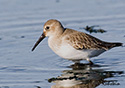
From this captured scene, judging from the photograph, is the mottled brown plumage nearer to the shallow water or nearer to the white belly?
the white belly

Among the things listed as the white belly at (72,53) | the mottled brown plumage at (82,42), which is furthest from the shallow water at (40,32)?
the mottled brown plumage at (82,42)

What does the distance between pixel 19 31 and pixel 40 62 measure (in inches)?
135

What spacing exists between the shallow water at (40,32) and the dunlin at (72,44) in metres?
0.42

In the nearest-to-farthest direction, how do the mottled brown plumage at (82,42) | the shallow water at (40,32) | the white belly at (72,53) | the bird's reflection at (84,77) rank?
the bird's reflection at (84,77)
the shallow water at (40,32)
the white belly at (72,53)
the mottled brown plumage at (82,42)

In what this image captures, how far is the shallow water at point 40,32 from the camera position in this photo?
841cm

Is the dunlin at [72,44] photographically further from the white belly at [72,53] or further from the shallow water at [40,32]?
the shallow water at [40,32]

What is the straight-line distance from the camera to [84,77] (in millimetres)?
8141

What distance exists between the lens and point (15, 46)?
11195mm

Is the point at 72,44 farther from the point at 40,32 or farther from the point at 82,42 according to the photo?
the point at 40,32

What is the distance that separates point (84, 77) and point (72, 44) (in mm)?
1215

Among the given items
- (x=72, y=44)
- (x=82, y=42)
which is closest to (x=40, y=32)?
(x=82, y=42)

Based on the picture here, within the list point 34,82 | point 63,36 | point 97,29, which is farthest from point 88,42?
point 97,29

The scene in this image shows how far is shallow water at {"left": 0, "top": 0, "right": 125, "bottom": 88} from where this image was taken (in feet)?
27.6

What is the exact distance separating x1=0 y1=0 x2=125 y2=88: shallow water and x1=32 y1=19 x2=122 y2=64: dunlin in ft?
1.36
